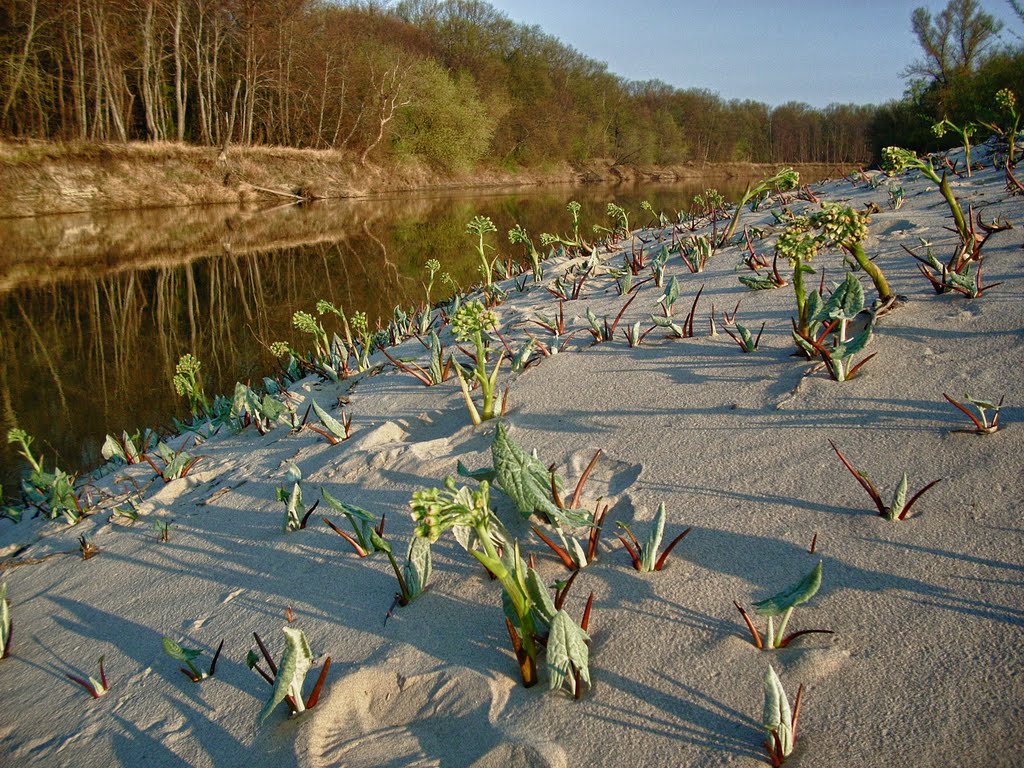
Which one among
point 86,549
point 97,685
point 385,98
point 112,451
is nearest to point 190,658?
point 97,685

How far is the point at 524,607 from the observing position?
1198 mm

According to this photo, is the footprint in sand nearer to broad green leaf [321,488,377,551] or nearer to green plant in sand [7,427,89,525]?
broad green leaf [321,488,377,551]

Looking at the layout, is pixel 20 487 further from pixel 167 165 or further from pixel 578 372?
pixel 167 165

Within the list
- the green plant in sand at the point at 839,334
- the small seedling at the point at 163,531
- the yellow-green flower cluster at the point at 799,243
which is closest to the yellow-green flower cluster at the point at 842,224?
the yellow-green flower cluster at the point at 799,243

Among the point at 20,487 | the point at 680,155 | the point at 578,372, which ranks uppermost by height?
the point at 680,155

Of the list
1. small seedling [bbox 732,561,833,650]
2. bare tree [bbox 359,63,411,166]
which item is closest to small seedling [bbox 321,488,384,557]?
small seedling [bbox 732,561,833,650]

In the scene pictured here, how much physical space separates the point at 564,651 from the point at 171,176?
27.5 meters

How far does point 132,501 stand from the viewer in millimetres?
2752

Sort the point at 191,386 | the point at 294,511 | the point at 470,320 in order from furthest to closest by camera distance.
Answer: the point at 191,386, the point at 470,320, the point at 294,511

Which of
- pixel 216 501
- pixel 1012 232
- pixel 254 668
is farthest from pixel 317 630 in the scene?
pixel 1012 232

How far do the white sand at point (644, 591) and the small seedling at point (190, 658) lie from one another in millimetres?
33

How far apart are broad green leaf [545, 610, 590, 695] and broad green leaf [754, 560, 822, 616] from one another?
1.18 ft

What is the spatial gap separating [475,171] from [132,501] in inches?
1581

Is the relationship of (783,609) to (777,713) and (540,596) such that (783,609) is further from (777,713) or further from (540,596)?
(540,596)
